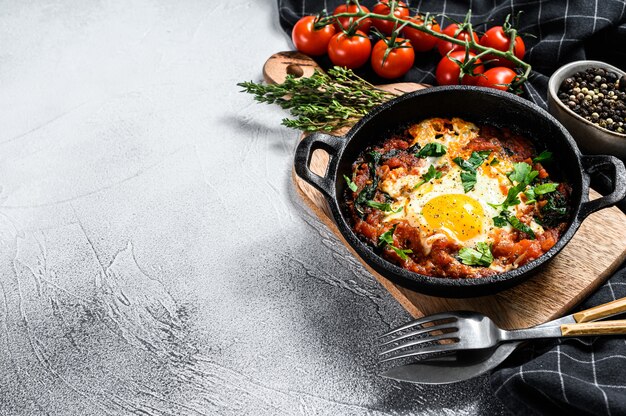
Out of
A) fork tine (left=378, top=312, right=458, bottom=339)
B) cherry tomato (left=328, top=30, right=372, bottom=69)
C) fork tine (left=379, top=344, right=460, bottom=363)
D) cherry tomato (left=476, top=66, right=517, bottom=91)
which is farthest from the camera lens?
cherry tomato (left=328, top=30, right=372, bottom=69)

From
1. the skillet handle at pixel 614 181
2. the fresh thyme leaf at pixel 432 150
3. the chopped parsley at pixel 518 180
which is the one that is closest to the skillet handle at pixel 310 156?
the fresh thyme leaf at pixel 432 150

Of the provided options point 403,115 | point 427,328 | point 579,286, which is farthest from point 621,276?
point 403,115

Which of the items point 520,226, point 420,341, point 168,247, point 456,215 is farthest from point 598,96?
point 168,247

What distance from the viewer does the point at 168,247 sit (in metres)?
3.09

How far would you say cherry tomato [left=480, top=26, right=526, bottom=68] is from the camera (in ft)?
11.6

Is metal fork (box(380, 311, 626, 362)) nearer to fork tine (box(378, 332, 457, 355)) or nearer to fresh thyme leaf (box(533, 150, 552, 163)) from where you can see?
fork tine (box(378, 332, 457, 355))

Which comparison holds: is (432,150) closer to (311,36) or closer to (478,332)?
(478,332)

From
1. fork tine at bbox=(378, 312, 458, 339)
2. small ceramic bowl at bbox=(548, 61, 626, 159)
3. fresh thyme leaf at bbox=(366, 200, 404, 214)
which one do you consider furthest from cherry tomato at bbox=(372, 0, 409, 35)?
fork tine at bbox=(378, 312, 458, 339)

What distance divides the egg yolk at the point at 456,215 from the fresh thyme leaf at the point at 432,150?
238 mm

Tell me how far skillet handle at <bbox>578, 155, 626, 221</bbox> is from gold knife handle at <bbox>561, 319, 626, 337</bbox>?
0.40 metres

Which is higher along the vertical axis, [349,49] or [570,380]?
[349,49]

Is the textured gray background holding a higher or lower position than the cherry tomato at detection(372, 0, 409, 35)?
lower

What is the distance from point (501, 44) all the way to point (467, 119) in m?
0.79

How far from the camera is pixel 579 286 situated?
103 inches
